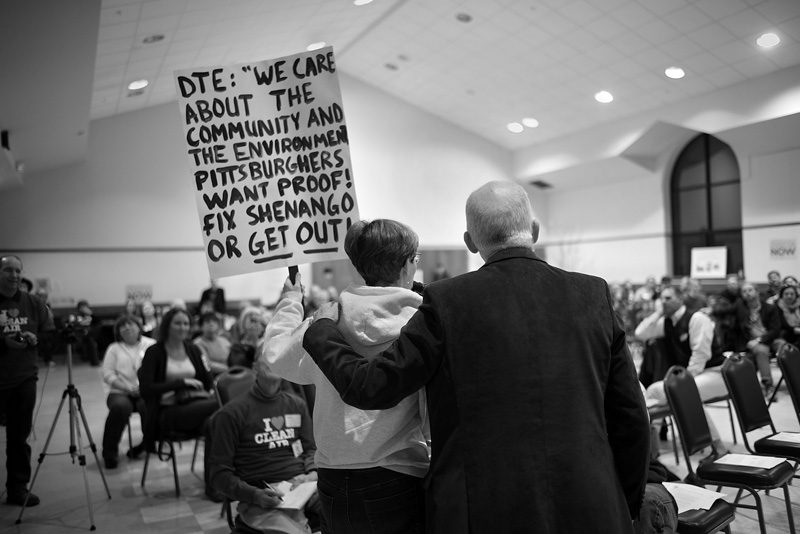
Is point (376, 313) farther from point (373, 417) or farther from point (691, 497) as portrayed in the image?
point (691, 497)

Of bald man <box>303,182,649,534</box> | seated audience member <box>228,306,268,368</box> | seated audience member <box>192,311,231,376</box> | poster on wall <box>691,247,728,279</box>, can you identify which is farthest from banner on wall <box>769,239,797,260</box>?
bald man <box>303,182,649,534</box>

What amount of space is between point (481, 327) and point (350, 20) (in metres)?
12.1

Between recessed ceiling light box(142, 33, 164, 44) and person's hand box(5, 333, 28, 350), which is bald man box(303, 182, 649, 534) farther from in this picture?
recessed ceiling light box(142, 33, 164, 44)

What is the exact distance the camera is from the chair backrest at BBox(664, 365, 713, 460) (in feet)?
10.7

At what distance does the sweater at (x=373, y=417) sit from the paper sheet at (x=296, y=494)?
1312 millimetres

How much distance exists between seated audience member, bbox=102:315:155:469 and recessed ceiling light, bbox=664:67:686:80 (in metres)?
10.9

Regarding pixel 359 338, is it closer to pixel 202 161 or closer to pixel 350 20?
pixel 202 161

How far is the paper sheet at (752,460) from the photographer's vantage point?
3.10 m

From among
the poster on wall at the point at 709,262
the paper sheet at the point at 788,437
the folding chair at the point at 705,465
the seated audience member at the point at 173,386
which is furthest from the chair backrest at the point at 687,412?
the poster on wall at the point at 709,262

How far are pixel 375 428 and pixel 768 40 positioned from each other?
1176 centimetres

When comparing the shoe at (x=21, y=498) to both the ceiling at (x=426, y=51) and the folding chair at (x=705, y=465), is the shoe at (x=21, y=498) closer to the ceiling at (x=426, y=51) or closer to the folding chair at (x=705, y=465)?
the ceiling at (x=426, y=51)

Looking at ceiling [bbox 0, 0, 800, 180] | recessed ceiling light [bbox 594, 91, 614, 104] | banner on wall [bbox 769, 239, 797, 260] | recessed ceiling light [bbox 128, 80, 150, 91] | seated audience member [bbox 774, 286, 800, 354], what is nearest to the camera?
ceiling [bbox 0, 0, 800, 180]

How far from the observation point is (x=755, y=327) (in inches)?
310

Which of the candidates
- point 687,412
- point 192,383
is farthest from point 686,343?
point 192,383
